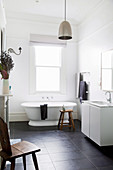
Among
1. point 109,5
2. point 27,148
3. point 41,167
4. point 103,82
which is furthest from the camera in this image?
point 103,82

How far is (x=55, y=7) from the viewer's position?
481 centimetres

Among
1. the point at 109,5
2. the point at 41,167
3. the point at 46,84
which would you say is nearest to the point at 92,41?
the point at 109,5

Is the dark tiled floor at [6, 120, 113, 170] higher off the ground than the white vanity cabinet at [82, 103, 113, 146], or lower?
lower

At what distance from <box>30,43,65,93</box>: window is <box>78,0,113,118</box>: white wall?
30.8 inches

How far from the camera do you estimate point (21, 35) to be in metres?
5.46

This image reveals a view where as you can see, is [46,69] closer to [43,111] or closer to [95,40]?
[43,111]

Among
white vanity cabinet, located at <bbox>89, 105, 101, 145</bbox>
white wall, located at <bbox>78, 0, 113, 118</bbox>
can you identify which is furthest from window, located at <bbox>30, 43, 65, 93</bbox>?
white vanity cabinet, located at <bbox>89, 105, 101, 145</bbox>

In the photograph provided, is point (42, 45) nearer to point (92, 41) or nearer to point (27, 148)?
point (92, 41)

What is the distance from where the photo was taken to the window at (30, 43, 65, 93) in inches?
220

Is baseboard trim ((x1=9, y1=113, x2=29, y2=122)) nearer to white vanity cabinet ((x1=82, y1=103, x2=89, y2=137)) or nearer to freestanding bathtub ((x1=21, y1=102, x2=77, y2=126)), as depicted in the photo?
freestanding bathtub ((x1=21, y1=102, x2=77, y2=126))

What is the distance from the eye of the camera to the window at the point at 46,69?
18.3 ft

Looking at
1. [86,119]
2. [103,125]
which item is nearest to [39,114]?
[86,119]

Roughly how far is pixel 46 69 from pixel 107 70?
2.33 meters

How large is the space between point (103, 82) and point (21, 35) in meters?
2.98
